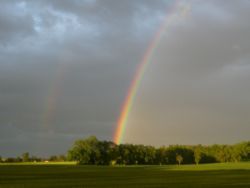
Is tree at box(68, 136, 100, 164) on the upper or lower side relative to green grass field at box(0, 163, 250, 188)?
upper

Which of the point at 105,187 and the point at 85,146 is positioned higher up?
the point at 85,146

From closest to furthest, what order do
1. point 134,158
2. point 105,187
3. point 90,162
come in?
point 105,187 → point 90,162 → point 134,158

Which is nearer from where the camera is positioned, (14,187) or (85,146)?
(14,187)

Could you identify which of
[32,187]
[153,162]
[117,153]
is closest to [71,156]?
[117,153]

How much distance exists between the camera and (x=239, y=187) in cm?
3838

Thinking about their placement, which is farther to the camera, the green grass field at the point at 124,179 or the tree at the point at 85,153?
the tree at the point at 85,153

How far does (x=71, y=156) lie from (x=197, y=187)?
152 m

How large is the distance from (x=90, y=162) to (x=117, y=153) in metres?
16.0

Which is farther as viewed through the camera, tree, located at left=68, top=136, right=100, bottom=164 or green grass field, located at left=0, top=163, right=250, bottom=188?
tree, located at left=68, top=136, right=100, bottom=164

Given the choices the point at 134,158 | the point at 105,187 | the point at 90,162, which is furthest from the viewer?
the point at 134,158

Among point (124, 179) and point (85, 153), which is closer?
point (124, 179)

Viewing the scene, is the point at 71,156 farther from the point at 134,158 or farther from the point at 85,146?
Answer: the point at 134,158

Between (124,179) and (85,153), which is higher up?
(85,153)

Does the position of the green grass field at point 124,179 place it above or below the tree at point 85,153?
below
